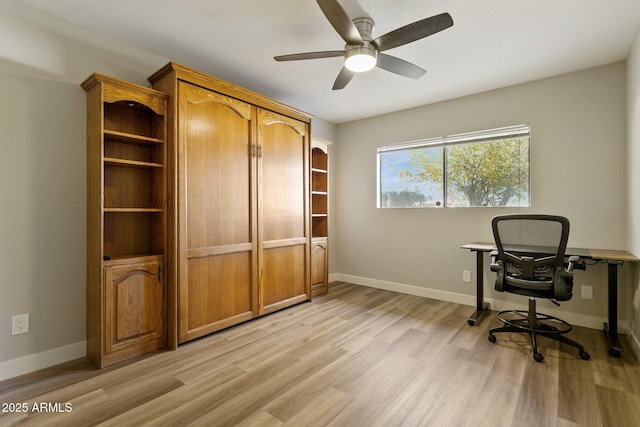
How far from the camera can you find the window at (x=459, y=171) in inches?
131

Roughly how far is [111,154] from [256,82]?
5.38 ft

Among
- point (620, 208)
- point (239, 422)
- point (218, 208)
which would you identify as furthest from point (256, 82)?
point (620, 208)

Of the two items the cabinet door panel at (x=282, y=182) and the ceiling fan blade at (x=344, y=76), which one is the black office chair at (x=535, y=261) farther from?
the cabinet door panel at (x=282, y=182)

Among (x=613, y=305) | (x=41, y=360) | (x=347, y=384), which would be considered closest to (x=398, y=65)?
(x=347, y=384)

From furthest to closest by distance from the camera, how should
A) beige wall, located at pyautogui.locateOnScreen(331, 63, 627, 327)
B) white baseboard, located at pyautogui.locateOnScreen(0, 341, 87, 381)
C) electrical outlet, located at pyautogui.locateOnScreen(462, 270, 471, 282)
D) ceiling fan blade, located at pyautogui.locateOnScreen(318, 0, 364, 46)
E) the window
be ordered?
electrical outlet, located at pyautogui.locateOnScreen(462, 270, 471, 282)
the window
beige wall, located at pyautogui.locateOnScreen(331, 63, 627, 327)
white baseboard, located at pyautogui.locateOnScreen(0, 341, 87, 381)
ceiling fan blade, located at pyautogui.locateOnScreen(318, 0, 364, 46)

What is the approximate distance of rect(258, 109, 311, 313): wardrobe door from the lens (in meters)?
3.20

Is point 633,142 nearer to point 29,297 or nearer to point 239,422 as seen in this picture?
point 239,422

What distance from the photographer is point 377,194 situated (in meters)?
4.47

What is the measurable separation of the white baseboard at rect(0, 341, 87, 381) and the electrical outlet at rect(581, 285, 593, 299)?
450 cm

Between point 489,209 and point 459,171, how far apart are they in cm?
59

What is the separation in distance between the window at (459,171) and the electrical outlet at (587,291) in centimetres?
97

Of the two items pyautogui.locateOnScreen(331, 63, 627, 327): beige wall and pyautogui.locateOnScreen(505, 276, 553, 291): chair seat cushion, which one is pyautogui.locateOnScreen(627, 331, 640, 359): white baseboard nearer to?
pyautogui.locateOnScreen(331, 63, 627, 327): beige wall

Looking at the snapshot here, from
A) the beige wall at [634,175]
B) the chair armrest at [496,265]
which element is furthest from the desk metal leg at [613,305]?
the chair armrest at [496,265]

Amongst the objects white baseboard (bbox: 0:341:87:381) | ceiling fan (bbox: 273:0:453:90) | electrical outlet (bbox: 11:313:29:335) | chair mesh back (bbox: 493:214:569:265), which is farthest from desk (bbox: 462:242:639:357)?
electrical outlet (bbox: 11:313:29:335)
